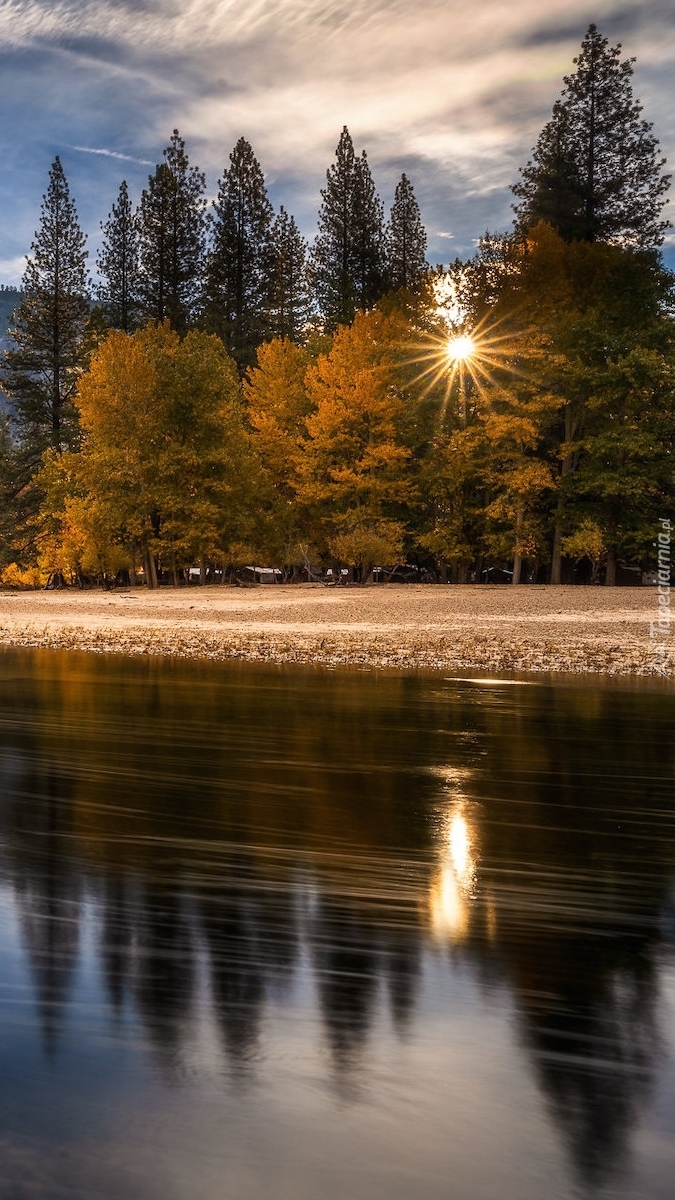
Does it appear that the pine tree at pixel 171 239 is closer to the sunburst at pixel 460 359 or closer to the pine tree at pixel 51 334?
the pine tree at pixel 51 334

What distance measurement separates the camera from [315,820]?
5469mm

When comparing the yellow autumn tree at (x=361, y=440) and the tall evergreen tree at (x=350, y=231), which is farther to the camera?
the tall evergreen tree at (x=350, y=231)

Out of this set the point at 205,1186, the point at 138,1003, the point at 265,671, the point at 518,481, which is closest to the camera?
the point at 205,1186

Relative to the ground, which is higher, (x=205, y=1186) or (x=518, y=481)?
(x=518, y=481)

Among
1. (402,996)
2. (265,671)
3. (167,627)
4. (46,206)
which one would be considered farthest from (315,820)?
(46,206)

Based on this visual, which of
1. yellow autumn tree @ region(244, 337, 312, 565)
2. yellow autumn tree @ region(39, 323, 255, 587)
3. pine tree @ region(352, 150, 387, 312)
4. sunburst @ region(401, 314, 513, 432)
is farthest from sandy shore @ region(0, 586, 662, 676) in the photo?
pine tree @ region(352, 150, 387, 312)

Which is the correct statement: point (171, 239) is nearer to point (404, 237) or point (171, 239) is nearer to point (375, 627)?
point (404, 237)

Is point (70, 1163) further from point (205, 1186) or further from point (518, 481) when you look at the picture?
point (518, 481)

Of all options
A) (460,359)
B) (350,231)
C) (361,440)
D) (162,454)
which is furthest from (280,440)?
(350,231)

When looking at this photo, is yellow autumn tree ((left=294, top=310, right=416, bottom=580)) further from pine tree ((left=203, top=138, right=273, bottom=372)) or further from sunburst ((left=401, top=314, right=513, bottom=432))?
pine tree ((left=203, top=138, right=273, bottom=372))

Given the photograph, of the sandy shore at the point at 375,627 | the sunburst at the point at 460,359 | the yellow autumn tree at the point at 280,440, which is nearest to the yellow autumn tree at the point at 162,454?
the yellow autumn tree at the point at 280,440

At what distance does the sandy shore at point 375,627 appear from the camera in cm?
1485

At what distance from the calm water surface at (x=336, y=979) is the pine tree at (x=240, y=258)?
57.0m

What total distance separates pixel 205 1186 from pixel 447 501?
3903cm
